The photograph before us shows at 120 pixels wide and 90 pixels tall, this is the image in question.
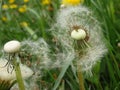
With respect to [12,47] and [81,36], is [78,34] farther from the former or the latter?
[12,47]

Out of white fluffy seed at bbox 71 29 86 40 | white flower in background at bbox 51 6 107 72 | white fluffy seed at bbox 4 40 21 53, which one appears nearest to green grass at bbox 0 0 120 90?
white flower in background at bbox 51 6 107 72

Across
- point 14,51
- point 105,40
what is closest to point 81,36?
point 14,51

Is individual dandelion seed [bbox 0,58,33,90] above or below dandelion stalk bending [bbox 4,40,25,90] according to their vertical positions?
below

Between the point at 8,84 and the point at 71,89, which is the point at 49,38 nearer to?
the point at 71,89

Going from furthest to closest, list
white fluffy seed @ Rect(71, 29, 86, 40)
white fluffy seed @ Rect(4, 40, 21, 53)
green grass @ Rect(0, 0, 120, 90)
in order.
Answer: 1. green grass @ Rect(0, 0, 120, 90)
2. white fluffy seed @ Rect(71, 29, 86, 40)
3. white fluffy seed @ Rect(4, 40, 21, 53)

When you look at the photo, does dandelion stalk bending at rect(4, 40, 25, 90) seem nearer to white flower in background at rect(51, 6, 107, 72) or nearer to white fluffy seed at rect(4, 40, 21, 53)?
white fluffy seed at rect(4, 40, 21, 53)

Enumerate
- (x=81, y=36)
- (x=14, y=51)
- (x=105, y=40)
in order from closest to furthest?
(x=14, y=51) < (x=81, y=36) < (x=105, y=40)

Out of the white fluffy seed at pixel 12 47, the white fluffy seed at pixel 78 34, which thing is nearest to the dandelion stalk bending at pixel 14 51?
the white fluffy seed at pixel 12 47

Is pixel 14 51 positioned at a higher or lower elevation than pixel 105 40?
higher

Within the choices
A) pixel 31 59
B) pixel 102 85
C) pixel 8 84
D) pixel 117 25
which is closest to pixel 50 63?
pixel 31 59

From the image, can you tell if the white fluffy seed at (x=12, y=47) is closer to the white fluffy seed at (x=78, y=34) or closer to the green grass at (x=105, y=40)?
the white fluffy seed at (x=78, y=34)
